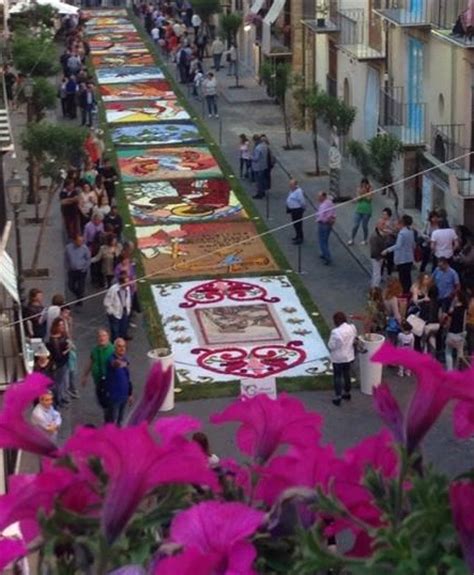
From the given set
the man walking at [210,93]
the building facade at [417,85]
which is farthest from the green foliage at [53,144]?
the man walking at [210,93]

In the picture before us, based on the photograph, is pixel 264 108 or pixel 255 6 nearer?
pixel 264 108

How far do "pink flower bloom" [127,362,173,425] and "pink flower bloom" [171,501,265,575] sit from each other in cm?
31

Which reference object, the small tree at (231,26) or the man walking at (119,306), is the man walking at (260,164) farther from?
the small tree at (231,26)

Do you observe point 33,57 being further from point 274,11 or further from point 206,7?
point 206,7

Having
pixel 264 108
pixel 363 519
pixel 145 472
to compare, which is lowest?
pixel 264 108

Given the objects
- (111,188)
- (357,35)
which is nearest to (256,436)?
(111,188)

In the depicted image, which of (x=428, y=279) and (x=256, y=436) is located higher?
(x=256, y=436)

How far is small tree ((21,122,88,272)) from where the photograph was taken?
2448 centimetres

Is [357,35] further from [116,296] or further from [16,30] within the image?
[116,296]

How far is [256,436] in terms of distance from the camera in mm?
2820

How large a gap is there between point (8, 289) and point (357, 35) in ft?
56.0

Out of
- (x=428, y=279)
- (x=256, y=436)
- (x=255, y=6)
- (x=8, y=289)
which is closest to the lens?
(x=256, y=436)

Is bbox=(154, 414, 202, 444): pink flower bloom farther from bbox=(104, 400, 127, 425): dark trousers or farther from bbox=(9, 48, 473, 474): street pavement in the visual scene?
bbox=(104, 400, 127, 425): dark trousers

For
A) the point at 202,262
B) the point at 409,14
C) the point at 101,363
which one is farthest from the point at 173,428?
the point at 409,14
